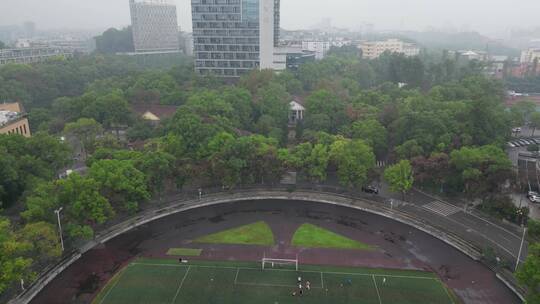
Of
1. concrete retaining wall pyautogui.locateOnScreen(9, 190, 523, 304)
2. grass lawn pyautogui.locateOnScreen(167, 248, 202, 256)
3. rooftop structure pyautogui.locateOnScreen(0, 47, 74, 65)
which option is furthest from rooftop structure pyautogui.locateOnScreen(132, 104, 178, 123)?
rooftop structure pyautogui.locateOnScreen(0, 47, 74, 65)

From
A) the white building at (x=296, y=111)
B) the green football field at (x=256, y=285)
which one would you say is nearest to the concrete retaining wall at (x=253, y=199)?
the green football field at (x=256, y=285)

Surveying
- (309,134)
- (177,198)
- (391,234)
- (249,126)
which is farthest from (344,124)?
(177,198)

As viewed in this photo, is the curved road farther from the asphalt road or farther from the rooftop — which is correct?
the rooftop

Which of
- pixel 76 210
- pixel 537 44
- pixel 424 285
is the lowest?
pixel 424 285

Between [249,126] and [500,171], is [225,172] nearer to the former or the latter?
[249,126]

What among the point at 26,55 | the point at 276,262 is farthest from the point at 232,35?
the point at 26,55

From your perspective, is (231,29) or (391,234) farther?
(231,29)
